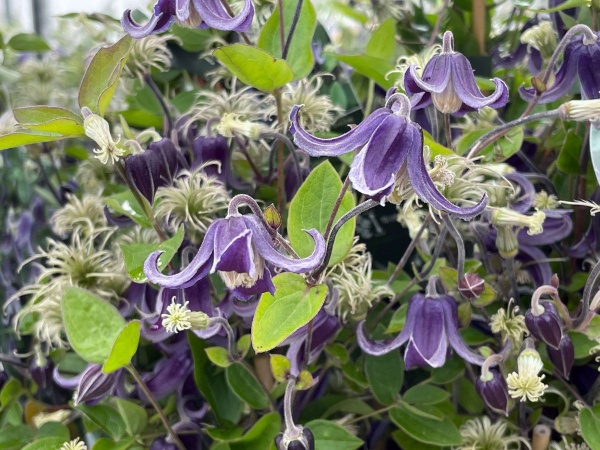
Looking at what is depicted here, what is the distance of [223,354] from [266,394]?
0.14 feet

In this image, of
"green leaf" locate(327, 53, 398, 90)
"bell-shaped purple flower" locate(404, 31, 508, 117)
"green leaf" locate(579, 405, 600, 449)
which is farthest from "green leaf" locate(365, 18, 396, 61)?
"green leaf" locate(579, 405, 600, 449)

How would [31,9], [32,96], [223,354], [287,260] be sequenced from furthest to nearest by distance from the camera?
1. [31,9]
2. [32,96]
3. [223,354]
4. [287,260]

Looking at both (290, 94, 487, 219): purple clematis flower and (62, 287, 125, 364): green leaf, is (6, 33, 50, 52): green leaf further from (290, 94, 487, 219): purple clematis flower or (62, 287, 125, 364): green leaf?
(290, 94, 487, 219): purple clematis flower

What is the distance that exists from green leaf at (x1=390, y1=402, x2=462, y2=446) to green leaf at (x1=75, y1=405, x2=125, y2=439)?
174 millimetres

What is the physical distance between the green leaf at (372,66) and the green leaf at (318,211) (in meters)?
0.10

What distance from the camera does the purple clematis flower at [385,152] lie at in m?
0.29

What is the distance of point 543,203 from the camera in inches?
17.9

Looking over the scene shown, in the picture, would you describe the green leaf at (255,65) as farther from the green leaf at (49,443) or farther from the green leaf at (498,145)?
the green leaf at (49,443)

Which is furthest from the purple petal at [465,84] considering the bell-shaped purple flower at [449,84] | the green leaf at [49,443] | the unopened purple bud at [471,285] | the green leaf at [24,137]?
the green leaf at [49,443]

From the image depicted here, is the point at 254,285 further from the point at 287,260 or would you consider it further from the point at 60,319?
the point at 60,319

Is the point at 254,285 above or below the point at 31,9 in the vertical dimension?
above

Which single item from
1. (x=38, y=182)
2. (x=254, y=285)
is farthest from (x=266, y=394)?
(x=38, y=182)

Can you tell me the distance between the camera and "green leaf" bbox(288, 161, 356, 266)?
36 cm

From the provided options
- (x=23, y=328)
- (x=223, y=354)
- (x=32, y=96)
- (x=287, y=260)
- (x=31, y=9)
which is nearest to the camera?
(x=287, y=260)
